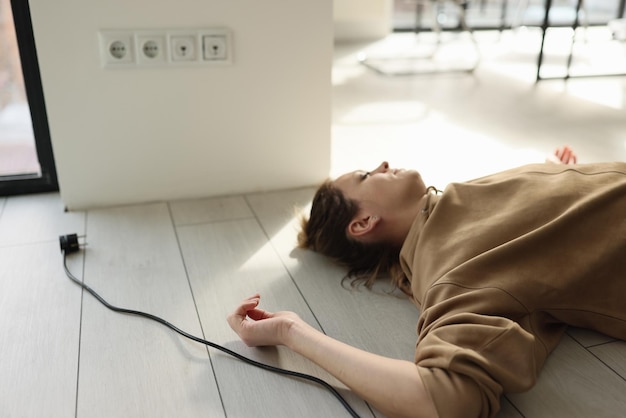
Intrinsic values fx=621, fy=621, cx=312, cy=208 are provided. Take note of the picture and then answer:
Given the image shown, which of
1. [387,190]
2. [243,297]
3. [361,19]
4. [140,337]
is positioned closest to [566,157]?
[387,190]

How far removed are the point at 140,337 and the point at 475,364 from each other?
2.26ft

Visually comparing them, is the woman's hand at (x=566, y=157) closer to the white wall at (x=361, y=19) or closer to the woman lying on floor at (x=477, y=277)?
the woman lying on floor at (x=477, y=277)

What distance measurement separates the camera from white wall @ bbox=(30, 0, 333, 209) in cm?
179

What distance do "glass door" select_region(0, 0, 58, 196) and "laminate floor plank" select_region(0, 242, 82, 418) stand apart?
0.44m

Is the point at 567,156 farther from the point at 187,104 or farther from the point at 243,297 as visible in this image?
the point at 187,104

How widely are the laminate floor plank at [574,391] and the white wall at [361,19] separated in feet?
15.4

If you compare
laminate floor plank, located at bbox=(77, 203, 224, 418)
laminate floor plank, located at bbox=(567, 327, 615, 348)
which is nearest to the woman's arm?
laminate floor plank, located at bbox=(77, 203, 224, 418)

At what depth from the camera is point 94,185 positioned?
76.7 inches

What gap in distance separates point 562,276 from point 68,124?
4.69ft

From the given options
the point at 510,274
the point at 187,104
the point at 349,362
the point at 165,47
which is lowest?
the point at 349,362

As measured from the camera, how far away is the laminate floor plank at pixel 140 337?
1.11m

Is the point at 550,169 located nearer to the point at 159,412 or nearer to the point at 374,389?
the point at 374,389

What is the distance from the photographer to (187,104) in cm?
193

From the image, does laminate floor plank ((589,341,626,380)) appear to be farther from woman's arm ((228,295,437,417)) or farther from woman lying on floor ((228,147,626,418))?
woman's arm ((228,295,437,417))
